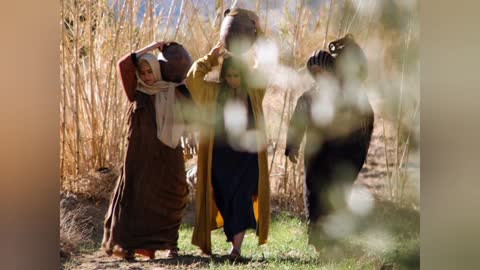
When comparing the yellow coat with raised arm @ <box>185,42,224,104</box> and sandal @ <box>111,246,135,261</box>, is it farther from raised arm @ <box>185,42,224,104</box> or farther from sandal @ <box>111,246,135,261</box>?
sandal @ <box>111,246,135,261</box>

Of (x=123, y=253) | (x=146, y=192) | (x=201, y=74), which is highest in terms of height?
(x=201, y=74)

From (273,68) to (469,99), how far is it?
114cm

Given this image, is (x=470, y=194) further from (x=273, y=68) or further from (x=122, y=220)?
(x=122, y=220)

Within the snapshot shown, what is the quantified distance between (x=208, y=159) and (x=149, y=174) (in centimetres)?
34

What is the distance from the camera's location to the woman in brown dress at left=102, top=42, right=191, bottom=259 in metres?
5.52

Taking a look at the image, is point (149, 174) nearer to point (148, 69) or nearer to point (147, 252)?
point (147, 252)

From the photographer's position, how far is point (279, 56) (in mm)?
5477

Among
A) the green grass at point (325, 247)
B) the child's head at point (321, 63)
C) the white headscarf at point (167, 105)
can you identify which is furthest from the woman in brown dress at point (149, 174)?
the child's head at point (321, 63)

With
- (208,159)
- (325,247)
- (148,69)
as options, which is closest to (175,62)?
(148,69)

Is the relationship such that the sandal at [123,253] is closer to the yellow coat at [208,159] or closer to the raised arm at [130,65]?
the yellow coat at [208,159]

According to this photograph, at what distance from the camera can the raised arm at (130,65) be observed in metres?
5.48

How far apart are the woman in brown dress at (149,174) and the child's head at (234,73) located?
0.23 m

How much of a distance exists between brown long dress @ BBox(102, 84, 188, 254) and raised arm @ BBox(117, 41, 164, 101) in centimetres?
7

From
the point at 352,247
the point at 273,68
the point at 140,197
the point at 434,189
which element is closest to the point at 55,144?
the point at 140,197
